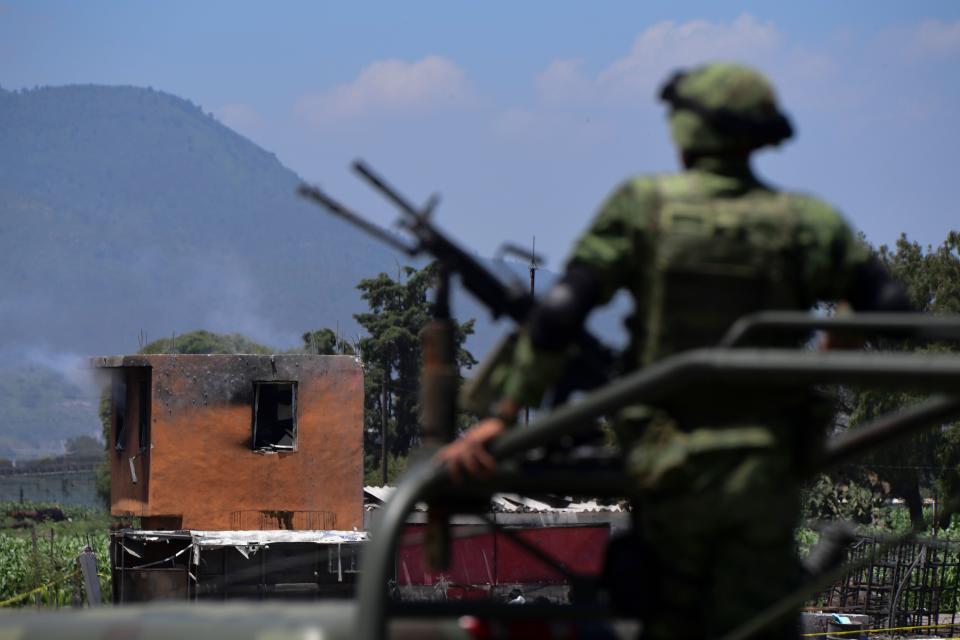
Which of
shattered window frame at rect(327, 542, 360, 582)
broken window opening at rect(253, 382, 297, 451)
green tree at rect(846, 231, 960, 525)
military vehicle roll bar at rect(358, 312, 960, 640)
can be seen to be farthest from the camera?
green tree at rect(846, 231, 960, 525)

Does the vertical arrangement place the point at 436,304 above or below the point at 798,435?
above

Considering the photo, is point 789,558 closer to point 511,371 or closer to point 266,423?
point 511,371

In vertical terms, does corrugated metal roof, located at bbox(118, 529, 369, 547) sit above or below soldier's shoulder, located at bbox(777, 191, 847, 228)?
below

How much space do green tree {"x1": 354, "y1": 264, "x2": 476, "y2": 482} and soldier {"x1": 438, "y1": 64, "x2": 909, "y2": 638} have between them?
8458 centimetres

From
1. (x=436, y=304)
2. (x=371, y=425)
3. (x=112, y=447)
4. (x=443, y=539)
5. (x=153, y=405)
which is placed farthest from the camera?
(x=371, y=425)

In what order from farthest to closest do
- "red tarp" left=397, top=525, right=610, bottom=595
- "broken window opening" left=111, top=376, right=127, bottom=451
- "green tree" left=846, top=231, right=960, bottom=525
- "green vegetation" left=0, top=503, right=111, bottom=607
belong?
1. "green tree" left=846, top=231, right=960, bottom=525
2. "broken window opening" left=111, top=376, right=127, bottom=451
3. "green vegetation" left=0, top=503, right=111, bottom=607
4. "red tarp" left=397, top=525, right=610, bottom=595

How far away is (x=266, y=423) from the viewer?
42875 mm

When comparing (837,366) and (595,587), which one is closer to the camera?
(837,366)

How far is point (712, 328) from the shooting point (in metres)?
4.11

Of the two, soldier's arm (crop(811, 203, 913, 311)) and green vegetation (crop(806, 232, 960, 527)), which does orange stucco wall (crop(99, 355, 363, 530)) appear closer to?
green vegetation (crop(806, 232, 960, 527))

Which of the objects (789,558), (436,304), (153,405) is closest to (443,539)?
(789,558)

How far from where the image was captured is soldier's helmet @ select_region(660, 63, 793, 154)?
4227mm

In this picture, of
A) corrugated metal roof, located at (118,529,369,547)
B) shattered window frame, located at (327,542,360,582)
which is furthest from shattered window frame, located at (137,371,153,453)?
shattered window frame, located at (327,542,360,582)

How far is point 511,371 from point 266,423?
39.0 meters
